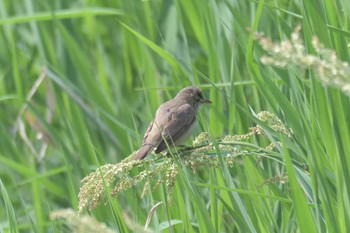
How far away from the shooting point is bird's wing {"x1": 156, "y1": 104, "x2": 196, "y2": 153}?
4.25 metres

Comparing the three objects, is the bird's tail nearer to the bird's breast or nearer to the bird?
the bird

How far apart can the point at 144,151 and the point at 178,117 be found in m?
0.79

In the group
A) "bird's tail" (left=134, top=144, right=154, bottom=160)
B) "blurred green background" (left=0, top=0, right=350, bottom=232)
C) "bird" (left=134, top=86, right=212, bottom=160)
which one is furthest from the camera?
"bird" (left=134, top=86, right=212, bottom=160)

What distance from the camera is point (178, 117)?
439cm

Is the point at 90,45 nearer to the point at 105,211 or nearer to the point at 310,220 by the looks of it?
the point at 105,211

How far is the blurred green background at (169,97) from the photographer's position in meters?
2.98

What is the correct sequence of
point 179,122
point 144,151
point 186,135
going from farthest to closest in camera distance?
point 179,122 → point 186,135 → point 144,151

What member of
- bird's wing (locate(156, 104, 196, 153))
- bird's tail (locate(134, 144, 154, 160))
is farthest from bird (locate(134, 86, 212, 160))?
bird's tail (locate(134, 144, 154, 160))

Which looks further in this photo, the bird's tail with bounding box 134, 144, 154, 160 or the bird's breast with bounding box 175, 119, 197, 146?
the bird's breast with bounding box 175, 119, 197, 146

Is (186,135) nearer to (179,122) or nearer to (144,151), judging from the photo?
(179,122)

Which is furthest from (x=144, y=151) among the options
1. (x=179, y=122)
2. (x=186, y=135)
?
(x=179, y=122)

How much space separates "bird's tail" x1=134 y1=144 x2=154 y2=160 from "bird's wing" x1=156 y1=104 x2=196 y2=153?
44cm

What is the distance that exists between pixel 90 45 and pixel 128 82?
740 mm

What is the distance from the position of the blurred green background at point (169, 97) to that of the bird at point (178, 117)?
6 cm
